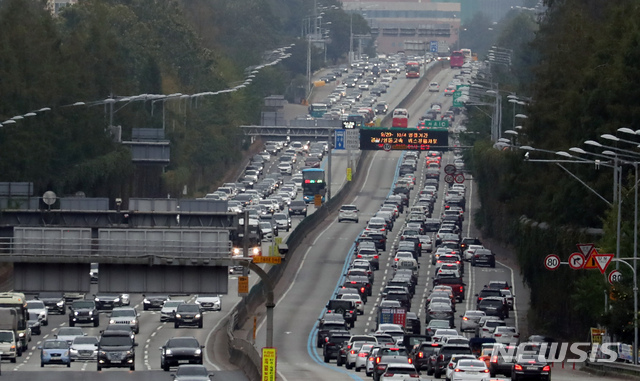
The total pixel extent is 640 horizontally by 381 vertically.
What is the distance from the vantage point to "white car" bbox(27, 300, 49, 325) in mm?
77812

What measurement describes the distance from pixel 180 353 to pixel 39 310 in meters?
19.4

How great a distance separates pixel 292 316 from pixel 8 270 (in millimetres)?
21647

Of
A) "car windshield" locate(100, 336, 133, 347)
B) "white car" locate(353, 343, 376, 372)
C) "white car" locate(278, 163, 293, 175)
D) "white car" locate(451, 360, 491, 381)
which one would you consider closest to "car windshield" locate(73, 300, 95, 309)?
"car windshield" locate(100, 336, 133, 347)

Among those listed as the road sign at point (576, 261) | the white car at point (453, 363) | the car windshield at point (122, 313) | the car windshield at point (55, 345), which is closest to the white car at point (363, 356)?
the white car at point (453, 363)

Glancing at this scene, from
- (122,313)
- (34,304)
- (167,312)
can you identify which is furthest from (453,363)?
(34,304)

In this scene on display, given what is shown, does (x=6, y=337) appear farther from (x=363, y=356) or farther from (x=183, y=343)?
(x=363, y=356)

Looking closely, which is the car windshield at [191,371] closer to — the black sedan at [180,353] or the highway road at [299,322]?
the highway road at [299,322]

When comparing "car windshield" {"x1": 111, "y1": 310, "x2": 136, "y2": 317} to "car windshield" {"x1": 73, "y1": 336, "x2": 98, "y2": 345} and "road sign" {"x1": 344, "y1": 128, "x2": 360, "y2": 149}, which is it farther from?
"road sign" {"x1": 344, "y1": 128, "x2": 360, "y2": 149}

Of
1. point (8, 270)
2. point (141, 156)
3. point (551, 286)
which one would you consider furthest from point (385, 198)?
point (551, 286)

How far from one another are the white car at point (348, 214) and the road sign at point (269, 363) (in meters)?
80.5

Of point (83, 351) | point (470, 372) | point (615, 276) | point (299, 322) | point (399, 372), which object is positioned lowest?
point (299, 322)

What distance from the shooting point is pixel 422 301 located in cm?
9125

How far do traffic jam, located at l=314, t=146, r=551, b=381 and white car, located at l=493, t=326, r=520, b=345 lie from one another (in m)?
0.07

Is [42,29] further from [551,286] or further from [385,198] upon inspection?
[551,286]
